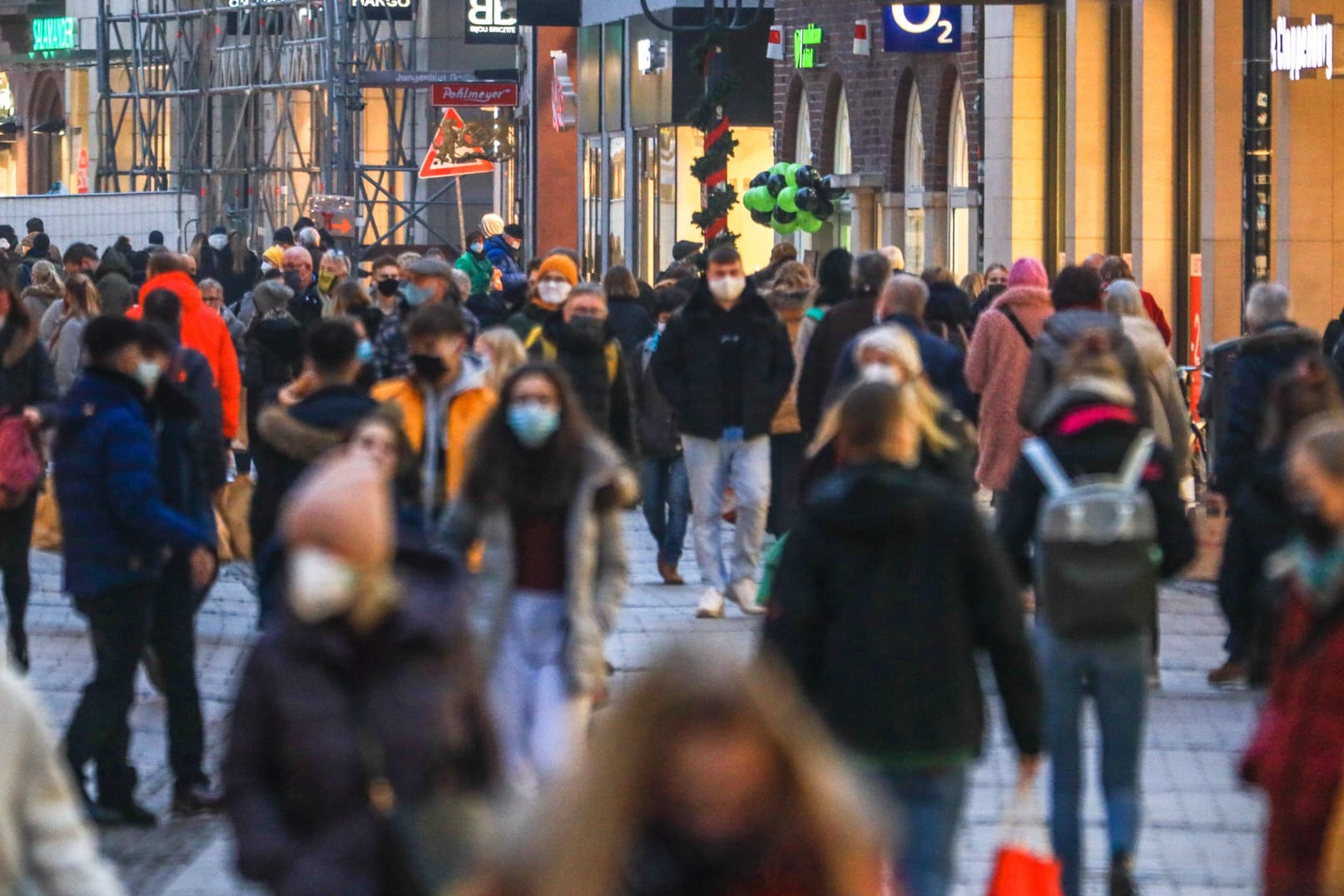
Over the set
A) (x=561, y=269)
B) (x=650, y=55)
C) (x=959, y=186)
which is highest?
(x=650, y=55)

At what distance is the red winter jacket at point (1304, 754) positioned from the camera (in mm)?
5234

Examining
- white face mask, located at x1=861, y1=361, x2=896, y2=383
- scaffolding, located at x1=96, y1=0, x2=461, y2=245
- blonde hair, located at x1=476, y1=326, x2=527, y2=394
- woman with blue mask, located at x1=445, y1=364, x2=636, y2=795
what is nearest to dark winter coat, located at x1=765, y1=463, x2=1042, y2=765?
woman with blue mask, located at x1=445, y1=364, x2=636, y2=795

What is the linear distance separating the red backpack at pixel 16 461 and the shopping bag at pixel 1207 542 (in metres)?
5.81

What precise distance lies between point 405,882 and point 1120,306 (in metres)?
8.54

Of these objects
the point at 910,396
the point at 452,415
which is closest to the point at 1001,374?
the point at 452,415

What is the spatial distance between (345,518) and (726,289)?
335 inches

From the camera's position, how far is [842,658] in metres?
5.70

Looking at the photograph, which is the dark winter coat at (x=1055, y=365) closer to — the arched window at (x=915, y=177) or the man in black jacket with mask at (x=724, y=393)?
the man in black jacket with mask at (x=724, y=393)

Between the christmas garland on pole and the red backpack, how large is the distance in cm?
1378

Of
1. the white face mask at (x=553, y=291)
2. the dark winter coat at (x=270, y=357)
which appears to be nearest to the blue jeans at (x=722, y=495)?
the white face mask at (x=553, y=291)

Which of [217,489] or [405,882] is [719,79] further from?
[405,882]

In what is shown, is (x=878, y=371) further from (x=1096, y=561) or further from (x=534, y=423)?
(x=1096, y=561)

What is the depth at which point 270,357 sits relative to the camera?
15.6 m

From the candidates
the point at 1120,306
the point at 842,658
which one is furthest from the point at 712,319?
the point at 842,658
